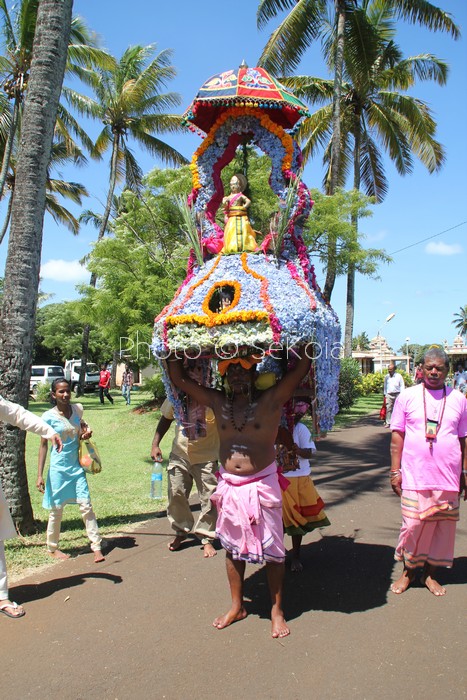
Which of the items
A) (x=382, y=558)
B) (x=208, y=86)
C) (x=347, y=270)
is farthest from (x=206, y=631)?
(x=347, y=270)

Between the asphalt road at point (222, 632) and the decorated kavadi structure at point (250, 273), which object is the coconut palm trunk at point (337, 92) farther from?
the asphalt road at point (222, 632)

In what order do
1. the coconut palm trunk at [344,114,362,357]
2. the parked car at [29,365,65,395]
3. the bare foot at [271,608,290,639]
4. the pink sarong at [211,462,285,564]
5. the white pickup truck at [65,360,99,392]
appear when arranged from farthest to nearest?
the white pickup truck at [65,360,99,392] → the parked car at [29,365,65,395] → the coconut palm trunk at [344,114,362,357] → the pink sarong at [211,462,285,564] → the bare foot at [271,608,290,639]

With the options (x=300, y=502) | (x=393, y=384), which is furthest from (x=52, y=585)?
(x=393, y=384)

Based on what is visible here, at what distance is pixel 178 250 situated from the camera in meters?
13.7

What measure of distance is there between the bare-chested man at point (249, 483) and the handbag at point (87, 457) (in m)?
1.95

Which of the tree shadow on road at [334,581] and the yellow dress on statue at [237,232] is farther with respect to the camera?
the yellow dress on statue at [237,232]

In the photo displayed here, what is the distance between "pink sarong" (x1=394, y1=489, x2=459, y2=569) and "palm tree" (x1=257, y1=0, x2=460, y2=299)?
1172 cm

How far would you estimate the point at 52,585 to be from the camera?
4.91m

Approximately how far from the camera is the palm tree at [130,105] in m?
22.6

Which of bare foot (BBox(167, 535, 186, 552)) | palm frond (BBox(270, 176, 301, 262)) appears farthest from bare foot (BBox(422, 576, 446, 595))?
palm frond (BBox(270, 176, 301, 262))

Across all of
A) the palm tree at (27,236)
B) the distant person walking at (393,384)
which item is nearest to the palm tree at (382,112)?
the distant person walking at (393,384)

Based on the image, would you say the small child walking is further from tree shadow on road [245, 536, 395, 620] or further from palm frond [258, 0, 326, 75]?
palm frond [258, 0, 326, 75]

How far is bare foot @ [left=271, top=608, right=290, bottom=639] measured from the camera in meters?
3.84

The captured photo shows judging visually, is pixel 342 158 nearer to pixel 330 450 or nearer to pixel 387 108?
pixel 387 108
